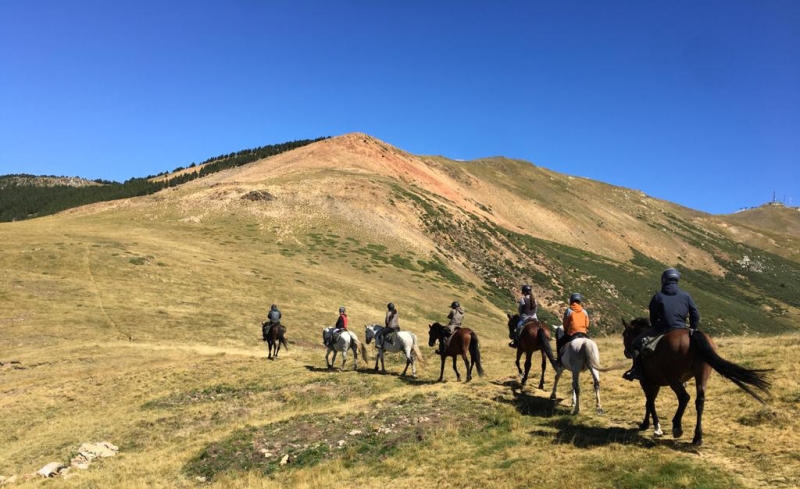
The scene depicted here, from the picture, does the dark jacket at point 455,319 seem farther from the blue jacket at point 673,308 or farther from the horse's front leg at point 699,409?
the horse's front leg at point 699,409

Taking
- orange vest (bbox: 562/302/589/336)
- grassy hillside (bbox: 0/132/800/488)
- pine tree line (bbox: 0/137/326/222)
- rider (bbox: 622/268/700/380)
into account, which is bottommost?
grassy hillside (bbox: 0/132/800/488)

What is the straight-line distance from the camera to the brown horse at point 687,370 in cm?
920

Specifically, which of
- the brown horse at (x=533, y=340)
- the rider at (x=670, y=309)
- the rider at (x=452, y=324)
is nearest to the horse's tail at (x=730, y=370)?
the rider at (x=670, y=309)

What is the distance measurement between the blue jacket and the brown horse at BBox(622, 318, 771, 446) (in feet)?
1.07

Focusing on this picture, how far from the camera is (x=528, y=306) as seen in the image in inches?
680

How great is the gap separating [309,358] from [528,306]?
47.3ft

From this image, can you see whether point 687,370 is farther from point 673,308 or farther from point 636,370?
point 673,308

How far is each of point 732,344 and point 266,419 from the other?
66.1ft

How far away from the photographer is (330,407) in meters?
16.4

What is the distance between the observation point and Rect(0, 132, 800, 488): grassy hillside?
10453 millimetres

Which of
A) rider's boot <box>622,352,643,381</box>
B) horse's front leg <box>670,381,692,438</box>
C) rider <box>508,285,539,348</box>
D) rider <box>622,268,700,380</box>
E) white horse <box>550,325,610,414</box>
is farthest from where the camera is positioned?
rider <box>508,285,539,348</box>

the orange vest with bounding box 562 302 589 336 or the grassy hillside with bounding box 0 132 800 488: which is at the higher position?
the orange vest with bounding box 562 302 589 336

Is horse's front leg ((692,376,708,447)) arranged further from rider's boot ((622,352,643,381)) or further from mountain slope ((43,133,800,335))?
mountain slope ((43,133,800,335))

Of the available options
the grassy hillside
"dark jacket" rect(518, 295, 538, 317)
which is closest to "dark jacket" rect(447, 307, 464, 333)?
the grassy hillside
